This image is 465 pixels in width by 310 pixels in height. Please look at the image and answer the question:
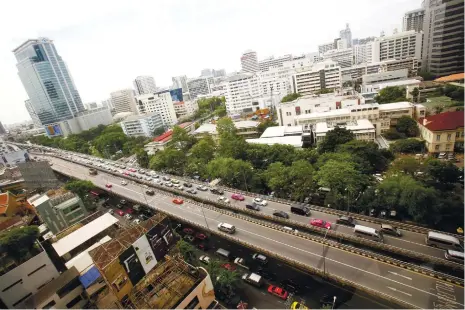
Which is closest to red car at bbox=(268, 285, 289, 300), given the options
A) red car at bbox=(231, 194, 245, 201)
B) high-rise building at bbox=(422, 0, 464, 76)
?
red car at bbox=(231, 194, 245, 201)

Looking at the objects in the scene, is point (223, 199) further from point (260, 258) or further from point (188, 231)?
point (260, 258)

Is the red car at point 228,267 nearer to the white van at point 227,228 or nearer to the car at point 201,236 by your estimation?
the white van at point 227,228

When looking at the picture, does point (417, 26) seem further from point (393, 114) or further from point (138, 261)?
point (138, 261)

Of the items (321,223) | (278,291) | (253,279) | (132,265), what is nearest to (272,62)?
(321,223)

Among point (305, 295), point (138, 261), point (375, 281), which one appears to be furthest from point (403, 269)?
point (138, 261)

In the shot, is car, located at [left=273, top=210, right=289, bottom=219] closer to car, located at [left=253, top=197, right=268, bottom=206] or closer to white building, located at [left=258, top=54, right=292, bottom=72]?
car, located at [left=253, top=197, right=268, bottom=206]

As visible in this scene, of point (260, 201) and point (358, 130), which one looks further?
point (358, 130)
